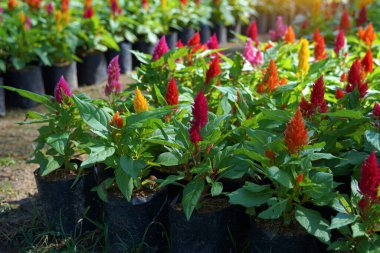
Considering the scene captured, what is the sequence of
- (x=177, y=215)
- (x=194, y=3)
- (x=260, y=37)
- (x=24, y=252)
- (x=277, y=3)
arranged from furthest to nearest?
(x=277, y=3) < (x=260, y=37) < (x=194, y=3) < (x=24, y=252) < (x=177, y=215)

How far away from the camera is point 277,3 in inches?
395

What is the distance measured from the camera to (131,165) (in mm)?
2641

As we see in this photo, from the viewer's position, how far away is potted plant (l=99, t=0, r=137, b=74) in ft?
21.2

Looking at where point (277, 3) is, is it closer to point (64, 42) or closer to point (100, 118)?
point (64, 42)

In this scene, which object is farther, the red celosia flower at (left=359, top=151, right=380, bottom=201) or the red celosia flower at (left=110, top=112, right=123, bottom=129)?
the red celosia flower at (left=110, top=112, right=123, bottom=129)

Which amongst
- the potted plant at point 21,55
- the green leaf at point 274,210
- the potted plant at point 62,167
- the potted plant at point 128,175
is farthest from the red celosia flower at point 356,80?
the potted plant at point 21,55

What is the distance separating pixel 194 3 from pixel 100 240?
5483 millimetres

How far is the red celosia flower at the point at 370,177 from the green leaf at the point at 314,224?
0.29 meters

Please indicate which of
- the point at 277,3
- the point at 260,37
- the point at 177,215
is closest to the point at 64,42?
the point at 177,215

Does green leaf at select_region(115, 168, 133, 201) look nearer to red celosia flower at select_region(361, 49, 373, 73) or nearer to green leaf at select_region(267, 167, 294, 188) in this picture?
green leaf at select_region(267, 167, 294, 188)

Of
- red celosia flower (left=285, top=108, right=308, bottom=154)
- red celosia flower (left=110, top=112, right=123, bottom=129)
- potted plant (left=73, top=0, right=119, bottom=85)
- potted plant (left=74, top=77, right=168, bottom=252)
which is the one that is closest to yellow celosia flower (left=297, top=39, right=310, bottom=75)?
potted plant (left=74, top=77, right=168, bottom=252)

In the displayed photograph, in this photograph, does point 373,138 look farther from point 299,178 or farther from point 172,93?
point 172,93

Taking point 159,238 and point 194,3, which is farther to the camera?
point 194,3

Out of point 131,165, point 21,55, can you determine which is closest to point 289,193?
point 131,165
